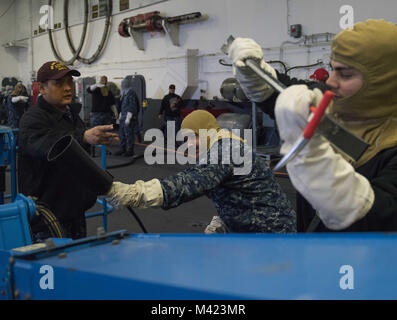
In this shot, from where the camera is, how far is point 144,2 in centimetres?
1051

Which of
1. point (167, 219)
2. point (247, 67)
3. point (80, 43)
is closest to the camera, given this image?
point (247, 67)

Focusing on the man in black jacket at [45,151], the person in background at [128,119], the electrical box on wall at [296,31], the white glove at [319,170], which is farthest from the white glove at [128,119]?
the white glove at [319,170]

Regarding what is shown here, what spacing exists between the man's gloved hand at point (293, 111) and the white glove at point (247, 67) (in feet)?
1.52

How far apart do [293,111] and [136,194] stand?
2.91 ft

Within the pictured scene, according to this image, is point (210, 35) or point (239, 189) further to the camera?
point (210, 35)

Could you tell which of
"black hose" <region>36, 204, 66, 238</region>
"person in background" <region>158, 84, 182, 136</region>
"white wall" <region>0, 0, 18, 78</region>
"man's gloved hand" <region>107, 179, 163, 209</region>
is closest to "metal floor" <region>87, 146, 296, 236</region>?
"black hose" <region>36, 204, 66, 238</region>

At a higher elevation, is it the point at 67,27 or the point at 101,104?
the point at 67,27

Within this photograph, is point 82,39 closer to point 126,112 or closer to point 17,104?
point 17,104

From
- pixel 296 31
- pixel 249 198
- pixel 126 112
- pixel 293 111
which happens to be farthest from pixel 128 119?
pixel 293 111

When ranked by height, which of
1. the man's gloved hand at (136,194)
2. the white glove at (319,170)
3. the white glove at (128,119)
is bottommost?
the man's gloved hand at (136,194)

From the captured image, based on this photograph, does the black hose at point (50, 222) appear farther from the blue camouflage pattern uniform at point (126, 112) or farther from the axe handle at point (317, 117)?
the blue camouflage pattern uniform at point (126, 112)

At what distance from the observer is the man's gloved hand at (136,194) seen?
154cm

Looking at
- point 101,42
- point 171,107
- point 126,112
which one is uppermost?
point 101,42

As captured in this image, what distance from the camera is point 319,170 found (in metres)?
0.88
